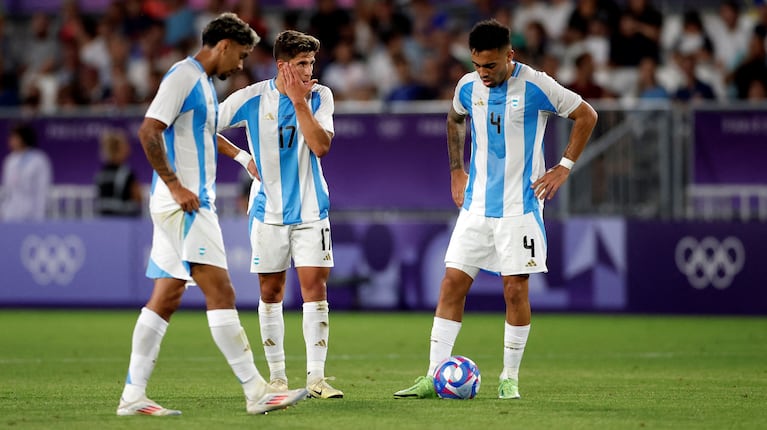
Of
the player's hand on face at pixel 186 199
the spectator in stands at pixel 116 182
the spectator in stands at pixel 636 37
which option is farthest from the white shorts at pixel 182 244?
the spectator in stands at pixel 636 37

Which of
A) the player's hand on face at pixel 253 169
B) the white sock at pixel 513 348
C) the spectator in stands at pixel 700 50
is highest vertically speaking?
A: the spectator in stands at pixel 700 50

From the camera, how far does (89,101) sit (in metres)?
21.3

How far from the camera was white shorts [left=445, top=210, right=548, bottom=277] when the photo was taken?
928 centimetres

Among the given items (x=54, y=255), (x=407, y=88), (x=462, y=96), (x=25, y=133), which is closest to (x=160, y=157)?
(x=462, y=96)

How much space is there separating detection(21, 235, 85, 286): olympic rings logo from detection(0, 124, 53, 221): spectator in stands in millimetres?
336

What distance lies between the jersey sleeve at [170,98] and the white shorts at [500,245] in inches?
87.6

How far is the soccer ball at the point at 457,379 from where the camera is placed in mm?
9109

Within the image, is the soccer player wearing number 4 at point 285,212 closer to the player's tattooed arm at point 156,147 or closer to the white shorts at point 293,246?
the white shorts at point 293,246

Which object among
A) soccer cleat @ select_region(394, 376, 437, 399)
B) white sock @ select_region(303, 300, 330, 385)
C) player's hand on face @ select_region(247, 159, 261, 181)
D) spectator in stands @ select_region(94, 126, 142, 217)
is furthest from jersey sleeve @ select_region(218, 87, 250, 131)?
spectator in stands @ select_region(94, 126, 142, 217)

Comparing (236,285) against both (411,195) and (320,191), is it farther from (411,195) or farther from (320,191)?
(320,191)

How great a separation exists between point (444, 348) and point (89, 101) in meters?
13.1

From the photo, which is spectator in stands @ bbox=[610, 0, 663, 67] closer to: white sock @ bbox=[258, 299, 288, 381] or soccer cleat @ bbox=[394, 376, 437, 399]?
soccer cleat @ bbox=[394, 376, 437, 399]

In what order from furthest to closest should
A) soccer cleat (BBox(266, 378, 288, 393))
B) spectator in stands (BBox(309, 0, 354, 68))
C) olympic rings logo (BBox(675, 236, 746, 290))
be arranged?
spectator in stands (BBox(309, 0, 354, 68))
olympic rings logo (BBox(675, 236, 746, 290))
soccer cleat (BBox(266, 378, 288, 393))

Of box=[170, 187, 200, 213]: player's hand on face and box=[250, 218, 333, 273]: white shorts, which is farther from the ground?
box=[170, 187, 200, 213]: player's hand on face
